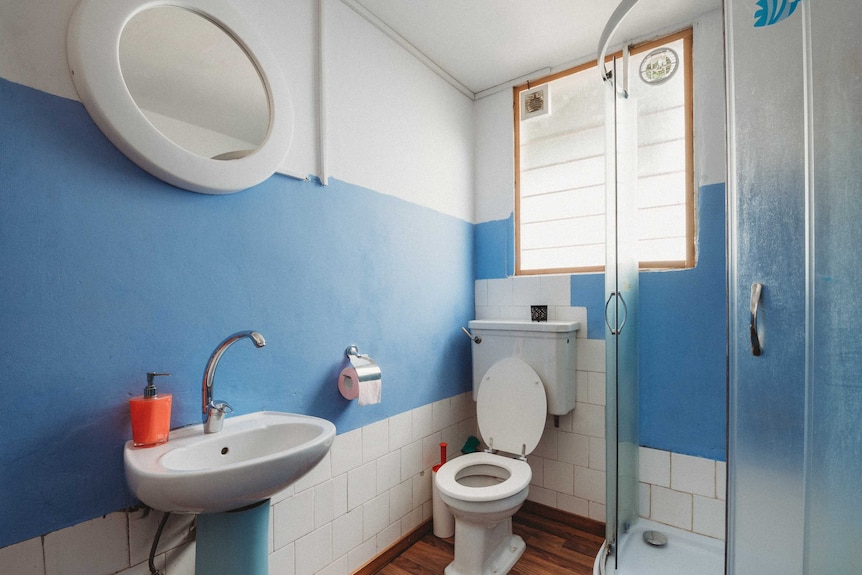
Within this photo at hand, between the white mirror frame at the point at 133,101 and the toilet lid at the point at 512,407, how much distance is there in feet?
4.54

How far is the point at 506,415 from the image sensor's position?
1970 millimetres

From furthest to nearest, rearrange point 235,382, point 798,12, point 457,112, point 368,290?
point 457,112
point 368,290
point 235,382
point 798,12

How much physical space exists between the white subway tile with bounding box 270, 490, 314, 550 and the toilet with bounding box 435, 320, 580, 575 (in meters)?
0.50

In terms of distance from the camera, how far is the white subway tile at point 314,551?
140 centimetres

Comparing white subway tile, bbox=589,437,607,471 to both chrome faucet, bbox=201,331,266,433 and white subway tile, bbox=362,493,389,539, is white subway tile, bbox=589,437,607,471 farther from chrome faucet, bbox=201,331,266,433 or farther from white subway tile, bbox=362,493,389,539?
chrome faucet, bbox=201,331,266,433

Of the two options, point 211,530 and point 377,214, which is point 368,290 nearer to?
point 377,214

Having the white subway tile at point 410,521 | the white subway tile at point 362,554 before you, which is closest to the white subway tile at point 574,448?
the white subway tile at point 410,521

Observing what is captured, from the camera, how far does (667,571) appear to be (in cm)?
155

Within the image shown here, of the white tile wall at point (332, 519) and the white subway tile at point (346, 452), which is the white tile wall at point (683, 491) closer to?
the white tile wall at point (332, 519)

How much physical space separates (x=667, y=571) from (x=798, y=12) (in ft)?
5.93

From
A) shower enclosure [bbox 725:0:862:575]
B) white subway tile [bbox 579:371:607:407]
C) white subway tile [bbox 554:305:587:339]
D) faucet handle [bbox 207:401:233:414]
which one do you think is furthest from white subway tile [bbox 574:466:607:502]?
faucet handle [bbox 207:401:233:414]

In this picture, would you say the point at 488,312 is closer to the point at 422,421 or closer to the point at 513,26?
the point at 422,421

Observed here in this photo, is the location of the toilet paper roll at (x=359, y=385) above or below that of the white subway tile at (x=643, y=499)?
above

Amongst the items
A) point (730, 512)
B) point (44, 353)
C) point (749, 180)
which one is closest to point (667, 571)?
point (730, 512)
